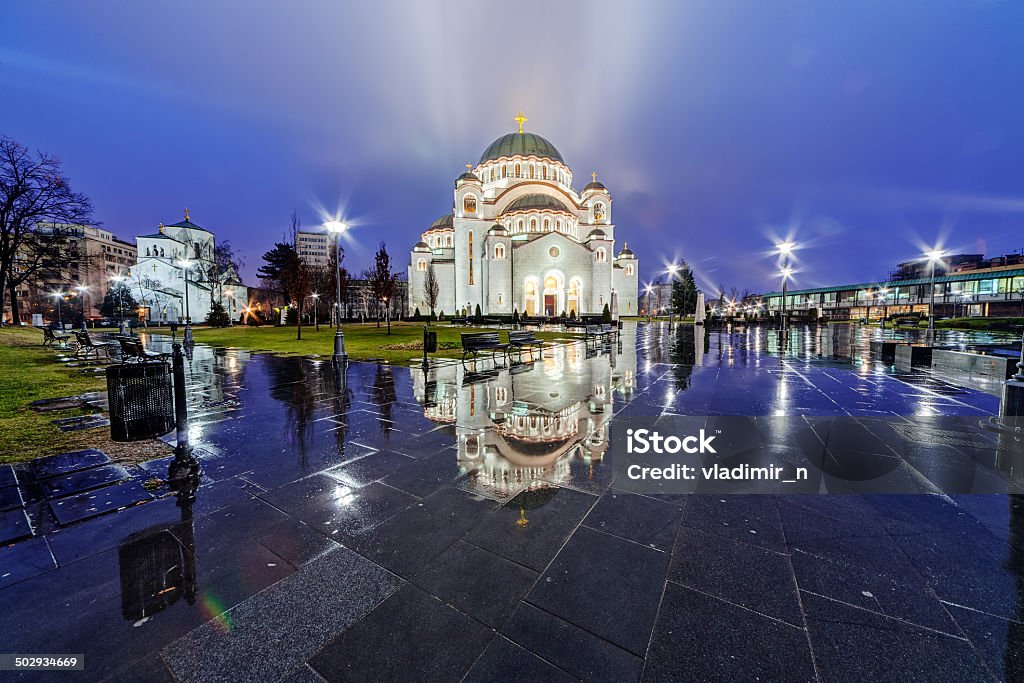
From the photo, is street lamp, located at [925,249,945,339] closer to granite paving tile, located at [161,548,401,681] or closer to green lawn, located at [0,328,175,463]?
granite paving tile, located at [161,548,401,681]

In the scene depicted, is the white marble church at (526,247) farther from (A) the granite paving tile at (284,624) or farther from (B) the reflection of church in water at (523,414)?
(A) the granite paving tile at (284,624)

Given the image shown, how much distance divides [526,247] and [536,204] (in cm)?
715

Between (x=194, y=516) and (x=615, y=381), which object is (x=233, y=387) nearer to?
(x=194, y=516)

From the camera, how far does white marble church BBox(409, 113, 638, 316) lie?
5525cm

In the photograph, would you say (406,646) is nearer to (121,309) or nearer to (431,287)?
(121,309)

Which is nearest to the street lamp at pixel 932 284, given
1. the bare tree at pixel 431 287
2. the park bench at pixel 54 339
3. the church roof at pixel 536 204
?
the church roof at pixel 536 204

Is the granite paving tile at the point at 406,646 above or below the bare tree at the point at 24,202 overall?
below

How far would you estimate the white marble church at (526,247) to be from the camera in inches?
2175

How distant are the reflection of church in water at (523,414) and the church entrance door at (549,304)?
46.7 metres

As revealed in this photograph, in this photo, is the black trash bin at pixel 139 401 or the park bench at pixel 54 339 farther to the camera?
the park bench at pixel 54 339

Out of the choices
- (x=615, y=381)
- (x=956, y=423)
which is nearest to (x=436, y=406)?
(x=615, y=381)

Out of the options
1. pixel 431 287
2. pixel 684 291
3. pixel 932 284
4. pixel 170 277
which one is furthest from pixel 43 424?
pixel 684 291

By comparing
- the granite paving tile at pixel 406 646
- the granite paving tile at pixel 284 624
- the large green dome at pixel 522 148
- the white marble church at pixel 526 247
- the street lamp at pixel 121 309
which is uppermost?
the large green dome at pixel 522 148

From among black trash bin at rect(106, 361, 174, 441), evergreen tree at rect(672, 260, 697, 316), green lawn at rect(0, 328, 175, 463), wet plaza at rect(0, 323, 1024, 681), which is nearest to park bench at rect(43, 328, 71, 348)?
green lawn at rect(0, 328, 175, 463)
